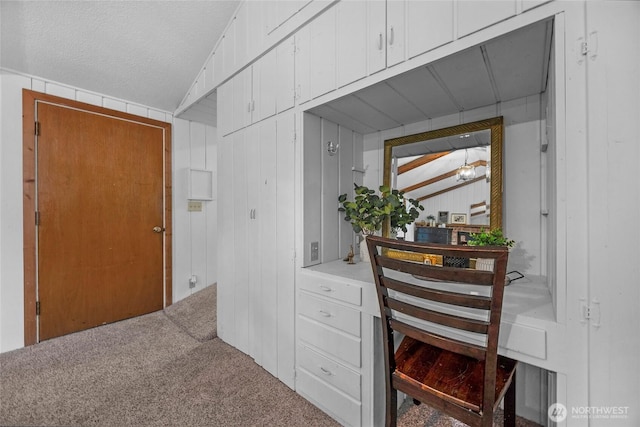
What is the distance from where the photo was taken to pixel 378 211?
5.71 ft

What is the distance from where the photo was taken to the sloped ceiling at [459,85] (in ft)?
3.48

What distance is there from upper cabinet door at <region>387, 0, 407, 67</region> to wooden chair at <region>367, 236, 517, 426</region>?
87 cm

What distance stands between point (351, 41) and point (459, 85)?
1.99ft

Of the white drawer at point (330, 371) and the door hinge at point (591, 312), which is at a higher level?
the door hinge at point (591, 312)

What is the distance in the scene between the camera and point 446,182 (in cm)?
172

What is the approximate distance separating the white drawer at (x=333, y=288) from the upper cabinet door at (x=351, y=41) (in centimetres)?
110

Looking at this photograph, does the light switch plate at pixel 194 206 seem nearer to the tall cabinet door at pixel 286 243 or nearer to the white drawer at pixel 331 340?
the tall cabinet door at pixel 286 243

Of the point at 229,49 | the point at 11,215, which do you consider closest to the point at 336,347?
the point at 229,49

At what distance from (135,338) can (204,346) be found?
2.19 ft

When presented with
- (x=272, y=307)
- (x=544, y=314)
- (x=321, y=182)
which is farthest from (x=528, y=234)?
(x=272, y=307)

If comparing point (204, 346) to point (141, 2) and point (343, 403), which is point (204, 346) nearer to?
point (343, 403)

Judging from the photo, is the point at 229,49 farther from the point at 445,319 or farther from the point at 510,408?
the point at 510,408

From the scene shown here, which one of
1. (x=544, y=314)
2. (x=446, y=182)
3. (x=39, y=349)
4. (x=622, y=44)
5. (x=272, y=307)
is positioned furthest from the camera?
(x=39, y=349)

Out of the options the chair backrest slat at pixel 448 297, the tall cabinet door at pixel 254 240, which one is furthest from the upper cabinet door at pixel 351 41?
the chair backrest slat at pixel 448 297
